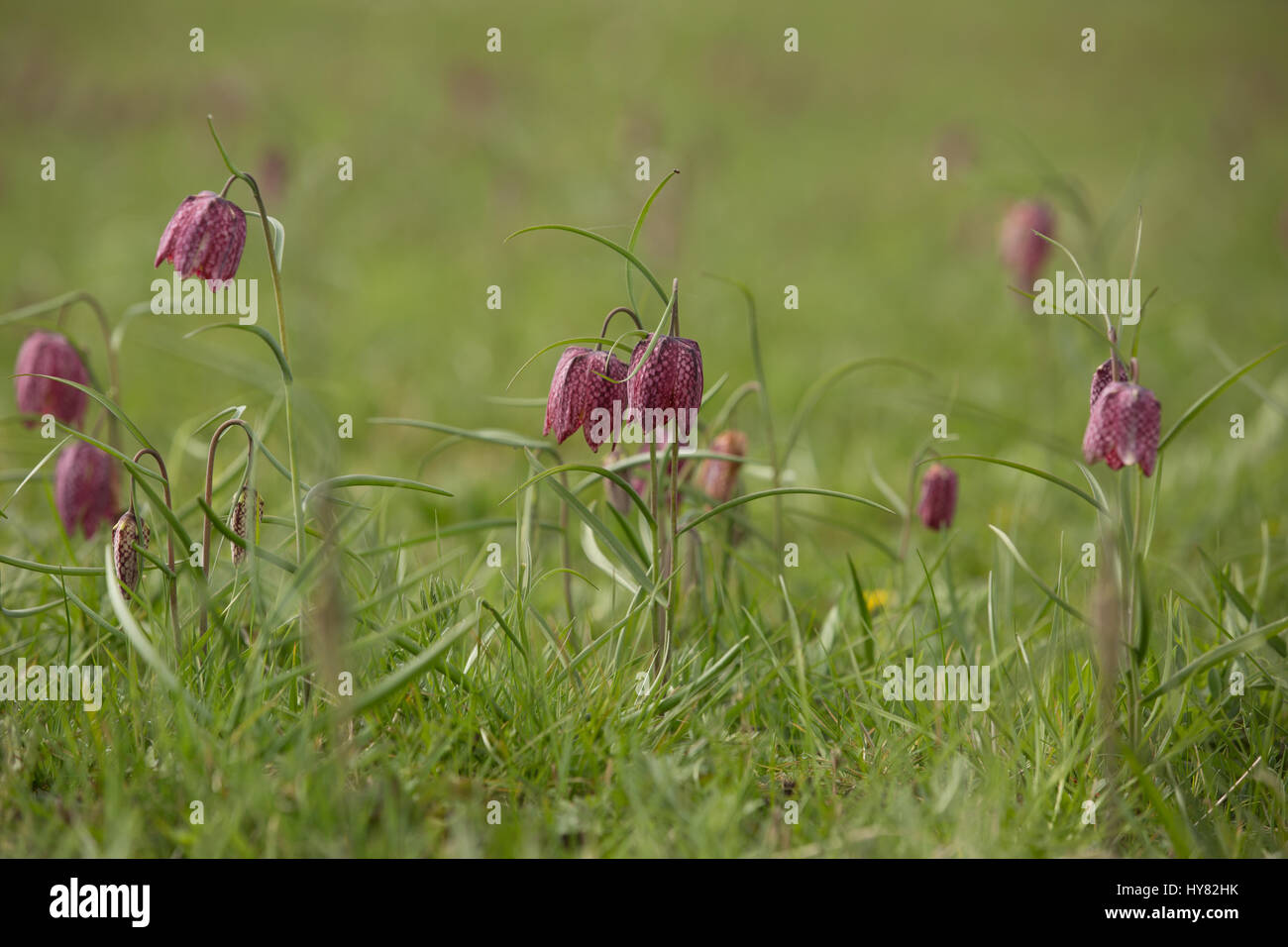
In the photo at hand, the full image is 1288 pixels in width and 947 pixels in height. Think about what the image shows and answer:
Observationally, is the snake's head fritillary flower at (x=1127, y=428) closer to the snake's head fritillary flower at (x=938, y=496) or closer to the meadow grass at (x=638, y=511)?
the meadow grass at (x=638, y=511)

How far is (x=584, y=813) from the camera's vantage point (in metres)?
1.42

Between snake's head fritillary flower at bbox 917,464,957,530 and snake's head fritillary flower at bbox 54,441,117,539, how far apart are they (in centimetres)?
160

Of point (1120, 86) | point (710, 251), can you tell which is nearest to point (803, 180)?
point (710, 251)

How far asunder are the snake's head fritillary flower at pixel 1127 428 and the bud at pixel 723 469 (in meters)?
0.74

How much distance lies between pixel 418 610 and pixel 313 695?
281mm

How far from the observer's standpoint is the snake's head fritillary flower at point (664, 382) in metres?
1.52

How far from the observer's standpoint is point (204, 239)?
5.17ft

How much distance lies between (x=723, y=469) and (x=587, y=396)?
21.9 inches

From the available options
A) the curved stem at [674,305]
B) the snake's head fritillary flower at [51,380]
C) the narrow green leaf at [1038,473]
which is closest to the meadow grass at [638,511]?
the narrow green leaf at [1038,473]

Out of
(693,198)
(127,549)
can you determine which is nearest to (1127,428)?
(127,549)

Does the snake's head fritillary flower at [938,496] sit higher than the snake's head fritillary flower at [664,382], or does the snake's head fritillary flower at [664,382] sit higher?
the snake's head fritillary flower at [664,382]

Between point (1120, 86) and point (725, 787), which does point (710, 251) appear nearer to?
point (725, 787)
